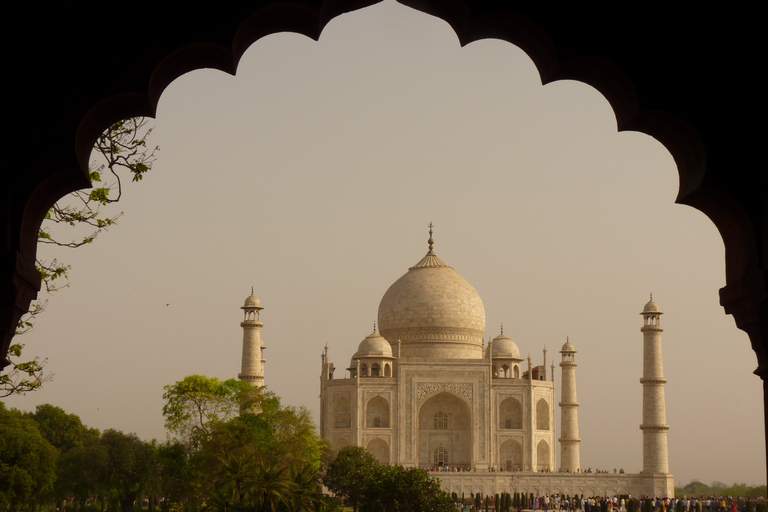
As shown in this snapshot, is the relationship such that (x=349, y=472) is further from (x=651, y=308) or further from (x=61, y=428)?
(x=61, y=428)

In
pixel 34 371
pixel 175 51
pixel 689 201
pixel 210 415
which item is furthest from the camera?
pixel 210 415

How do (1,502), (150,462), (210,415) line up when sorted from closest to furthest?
(1,502) → (210,415) → (150,462)

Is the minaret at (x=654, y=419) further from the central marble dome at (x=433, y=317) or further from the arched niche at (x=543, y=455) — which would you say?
the central marble dome at (x=433, y=317)

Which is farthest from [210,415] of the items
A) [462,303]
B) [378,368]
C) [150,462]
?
[462,303]

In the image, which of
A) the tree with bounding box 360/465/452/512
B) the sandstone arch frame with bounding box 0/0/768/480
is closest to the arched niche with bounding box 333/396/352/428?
the tree with bounding box 360/465/452/512

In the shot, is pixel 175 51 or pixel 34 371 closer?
pixel 175 51

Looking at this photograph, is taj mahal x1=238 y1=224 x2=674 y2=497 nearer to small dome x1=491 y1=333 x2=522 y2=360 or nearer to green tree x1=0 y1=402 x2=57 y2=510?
small dome x1=491 y1=333 x2=522 y2=360

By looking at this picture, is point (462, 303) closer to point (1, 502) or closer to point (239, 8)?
point (1, 502)

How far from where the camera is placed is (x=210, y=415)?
31734 mm

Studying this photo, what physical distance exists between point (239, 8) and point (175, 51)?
1.04ft

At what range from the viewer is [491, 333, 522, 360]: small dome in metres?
47.5

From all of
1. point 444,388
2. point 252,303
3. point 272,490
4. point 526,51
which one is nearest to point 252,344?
point 252,303

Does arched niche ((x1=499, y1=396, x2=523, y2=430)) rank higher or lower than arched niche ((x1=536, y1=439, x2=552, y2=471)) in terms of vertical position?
higher

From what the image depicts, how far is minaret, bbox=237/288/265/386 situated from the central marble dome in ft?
21.8
